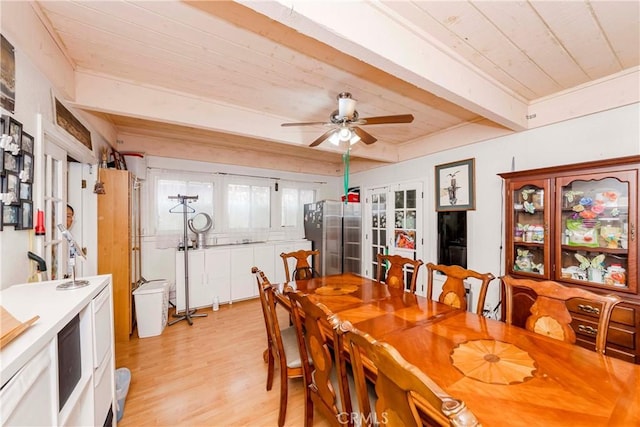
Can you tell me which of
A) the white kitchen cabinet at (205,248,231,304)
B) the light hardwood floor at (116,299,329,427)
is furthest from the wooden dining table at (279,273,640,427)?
the white kitchen cabinet at (205,248,231,304)

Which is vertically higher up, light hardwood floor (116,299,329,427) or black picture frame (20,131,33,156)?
black picture frame (20,131,33,156)

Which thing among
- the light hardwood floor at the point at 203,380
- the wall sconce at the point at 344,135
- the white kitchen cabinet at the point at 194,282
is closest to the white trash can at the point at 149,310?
the light hardwood floor at the point at 203,380

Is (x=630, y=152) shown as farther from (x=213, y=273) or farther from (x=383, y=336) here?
(x=213, y=273)

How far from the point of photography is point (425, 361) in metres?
1.16

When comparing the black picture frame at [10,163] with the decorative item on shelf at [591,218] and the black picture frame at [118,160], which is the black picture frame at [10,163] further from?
the decorative item on shelf at [591,218]

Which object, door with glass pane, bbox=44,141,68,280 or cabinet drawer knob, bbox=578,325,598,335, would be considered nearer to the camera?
door with glass pane, bbox=44,141,68,280

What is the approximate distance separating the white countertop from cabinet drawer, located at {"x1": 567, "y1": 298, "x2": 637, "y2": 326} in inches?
113

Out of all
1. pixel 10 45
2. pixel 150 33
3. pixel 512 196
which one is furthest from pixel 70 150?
pixel 512 196

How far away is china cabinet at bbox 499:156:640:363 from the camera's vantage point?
1843 millimetres

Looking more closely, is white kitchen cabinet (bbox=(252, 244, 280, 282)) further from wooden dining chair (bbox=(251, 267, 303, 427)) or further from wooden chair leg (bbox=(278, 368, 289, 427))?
wooden chair leg (bbox=(278, 368, 289, 427))

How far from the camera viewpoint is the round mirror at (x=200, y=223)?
376 cm

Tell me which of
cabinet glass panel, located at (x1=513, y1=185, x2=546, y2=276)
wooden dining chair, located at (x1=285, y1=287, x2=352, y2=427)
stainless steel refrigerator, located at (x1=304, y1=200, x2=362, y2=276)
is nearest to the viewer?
wooden dining chair, located at (x1=285, y1=287, x2=352, y2=427)

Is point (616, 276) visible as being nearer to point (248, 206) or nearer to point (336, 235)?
point (336, 235)

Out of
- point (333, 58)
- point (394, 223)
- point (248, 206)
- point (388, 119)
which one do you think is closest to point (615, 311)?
point (388, 119)
